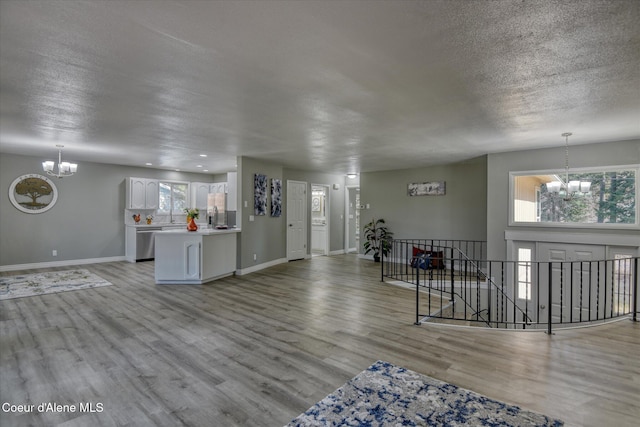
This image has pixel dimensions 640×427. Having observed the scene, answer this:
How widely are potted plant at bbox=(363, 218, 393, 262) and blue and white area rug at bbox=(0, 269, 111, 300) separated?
634 centimetres

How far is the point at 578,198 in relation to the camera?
5.33 m

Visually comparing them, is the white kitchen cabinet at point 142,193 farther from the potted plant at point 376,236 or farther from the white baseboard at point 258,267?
the potted plant at point 376,236

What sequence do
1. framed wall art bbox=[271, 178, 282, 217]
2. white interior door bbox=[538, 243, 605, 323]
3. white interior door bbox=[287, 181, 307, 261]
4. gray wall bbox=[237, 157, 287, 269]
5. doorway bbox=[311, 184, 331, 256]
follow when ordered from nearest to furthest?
white interior door bbox=[538, 243, 605, 323] → gray wall bbox=[237, 157, 287, 269] → framed wall art bbox=[271, 178, 282, 217] → white interior door bbox=[287, 181, 307, 261] → doorway bbox=[311, 184, 331, 256]

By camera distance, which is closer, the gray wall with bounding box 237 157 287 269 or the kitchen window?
the gray wall with bounding box 237 157 287 269

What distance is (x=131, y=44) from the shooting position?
2.14 m

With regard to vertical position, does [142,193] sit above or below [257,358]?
above

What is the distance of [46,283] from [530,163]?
30.7ft

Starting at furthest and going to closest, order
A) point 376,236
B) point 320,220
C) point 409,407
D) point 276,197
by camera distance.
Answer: point 320,220 < point 376,236 < point 276,197 < point 409,407

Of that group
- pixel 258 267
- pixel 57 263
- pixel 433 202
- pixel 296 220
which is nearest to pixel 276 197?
pixel 296 220

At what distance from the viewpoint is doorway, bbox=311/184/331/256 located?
9.71 metres

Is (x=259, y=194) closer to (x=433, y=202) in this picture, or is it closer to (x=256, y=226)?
(x=256, y=226)

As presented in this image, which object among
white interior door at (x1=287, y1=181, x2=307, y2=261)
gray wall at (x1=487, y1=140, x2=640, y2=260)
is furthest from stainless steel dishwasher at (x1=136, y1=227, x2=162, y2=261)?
gray wall at (x1=487, y1=140, x2=640, y2=260)

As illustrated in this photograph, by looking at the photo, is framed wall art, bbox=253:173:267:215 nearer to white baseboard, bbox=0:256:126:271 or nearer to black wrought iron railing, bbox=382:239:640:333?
black wrought iron railing, bbox=382:239:640:333

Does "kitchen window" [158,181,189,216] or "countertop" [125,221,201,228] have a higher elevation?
"kitchen window" [158,181,189,216]
